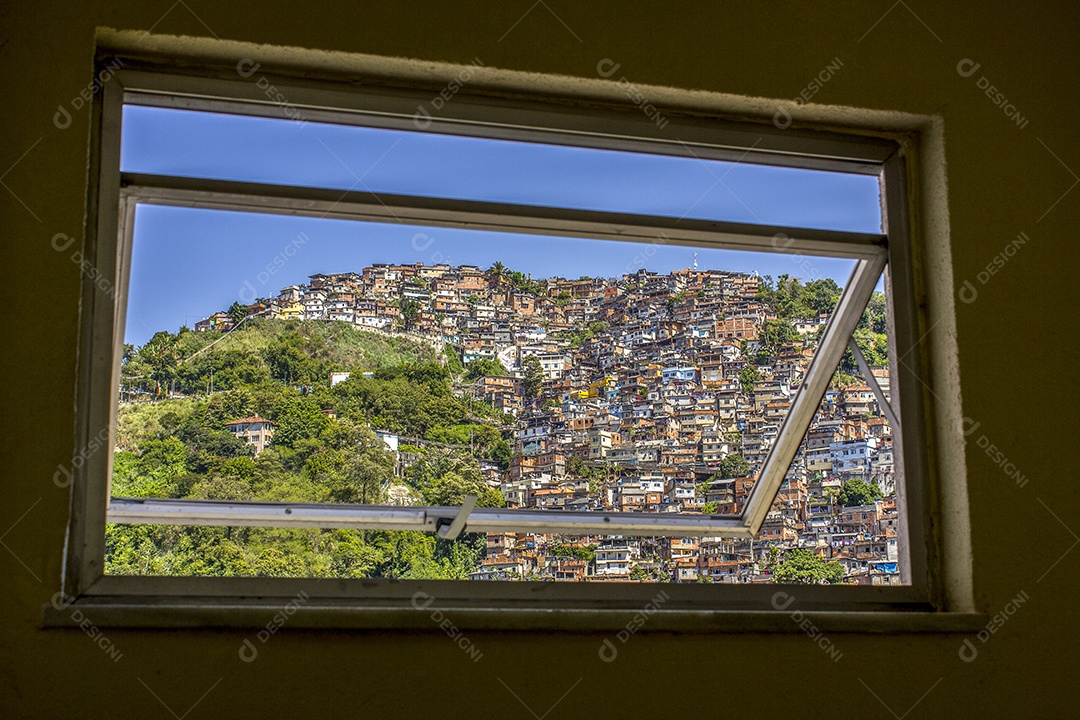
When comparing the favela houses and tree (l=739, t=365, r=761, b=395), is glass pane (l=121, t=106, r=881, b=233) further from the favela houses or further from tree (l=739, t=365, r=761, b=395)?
tree (l=739, t=365, r=761, b=395)

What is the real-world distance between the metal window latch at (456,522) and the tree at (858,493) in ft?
3.15

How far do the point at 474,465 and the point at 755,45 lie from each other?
1.16 metres

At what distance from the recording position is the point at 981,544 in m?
1.95

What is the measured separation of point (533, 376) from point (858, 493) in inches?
35.5

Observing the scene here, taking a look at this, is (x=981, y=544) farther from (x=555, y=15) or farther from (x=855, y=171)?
(x=555, y=15)

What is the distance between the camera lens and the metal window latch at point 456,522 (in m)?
2.08

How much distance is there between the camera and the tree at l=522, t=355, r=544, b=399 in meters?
2.11

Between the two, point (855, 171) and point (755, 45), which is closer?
point (755, 45)

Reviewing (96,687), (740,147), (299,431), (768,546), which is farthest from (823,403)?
(96,687)

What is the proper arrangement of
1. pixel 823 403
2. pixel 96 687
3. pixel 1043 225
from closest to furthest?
pixel 96 687, pixel 1043 225, pixel 823 403

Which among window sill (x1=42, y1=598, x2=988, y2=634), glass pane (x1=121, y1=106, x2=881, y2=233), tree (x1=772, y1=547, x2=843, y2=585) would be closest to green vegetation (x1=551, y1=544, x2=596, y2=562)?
window sill (x1=42, y1=598, x2=988, y2=634)

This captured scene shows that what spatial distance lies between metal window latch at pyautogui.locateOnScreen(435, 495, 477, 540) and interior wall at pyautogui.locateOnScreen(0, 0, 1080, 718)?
40 centimetres

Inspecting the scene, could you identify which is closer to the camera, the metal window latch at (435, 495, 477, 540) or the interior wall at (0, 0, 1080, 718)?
the interior wall at (0, 0, 1080, 718)

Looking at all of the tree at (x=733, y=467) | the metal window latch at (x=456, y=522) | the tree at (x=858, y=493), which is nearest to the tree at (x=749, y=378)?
the tree at (x=733, y=467)
